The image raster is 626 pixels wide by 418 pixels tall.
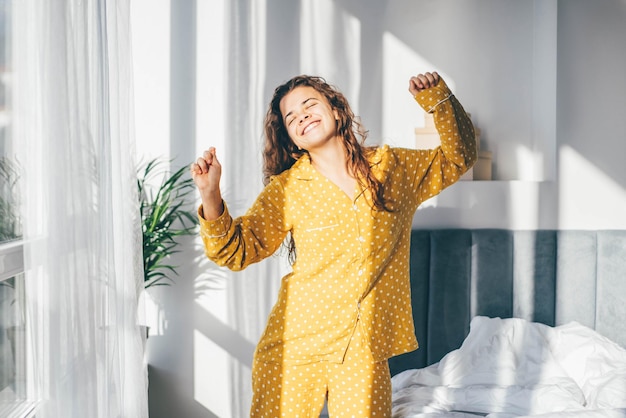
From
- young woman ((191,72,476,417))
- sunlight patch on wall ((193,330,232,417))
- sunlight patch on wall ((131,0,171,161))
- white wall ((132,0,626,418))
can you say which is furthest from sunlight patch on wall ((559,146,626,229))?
sunlight patch on wall ((131,0,171,161))

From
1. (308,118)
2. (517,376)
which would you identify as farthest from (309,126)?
(517,376)

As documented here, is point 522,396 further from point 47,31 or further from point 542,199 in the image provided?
point 47,31

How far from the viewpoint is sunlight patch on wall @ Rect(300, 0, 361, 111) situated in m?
2.54

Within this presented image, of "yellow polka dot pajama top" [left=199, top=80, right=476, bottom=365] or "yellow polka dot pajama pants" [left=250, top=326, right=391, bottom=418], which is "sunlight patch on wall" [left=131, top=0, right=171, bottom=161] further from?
"yellow polka dot pajama pants" [left=250, top=326, right=391, bottom=418]

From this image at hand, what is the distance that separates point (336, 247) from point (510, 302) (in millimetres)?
1144

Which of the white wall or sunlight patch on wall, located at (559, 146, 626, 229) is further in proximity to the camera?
sunlight patch on wall, located at (559, 146, 626, 229)

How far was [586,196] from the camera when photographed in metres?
2.68

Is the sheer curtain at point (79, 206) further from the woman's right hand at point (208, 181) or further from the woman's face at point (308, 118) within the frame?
the woman's face at point (308, 118)

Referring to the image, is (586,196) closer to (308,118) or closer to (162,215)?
(308,118)

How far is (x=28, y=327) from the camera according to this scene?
110 cm

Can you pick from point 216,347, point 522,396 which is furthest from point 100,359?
point 522,396

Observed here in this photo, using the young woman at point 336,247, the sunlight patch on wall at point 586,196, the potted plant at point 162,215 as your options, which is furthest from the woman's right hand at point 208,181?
the sunlight patch on wall at point 586,196

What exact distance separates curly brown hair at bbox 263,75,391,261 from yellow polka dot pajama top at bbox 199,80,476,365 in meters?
0.04

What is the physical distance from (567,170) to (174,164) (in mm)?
1603
